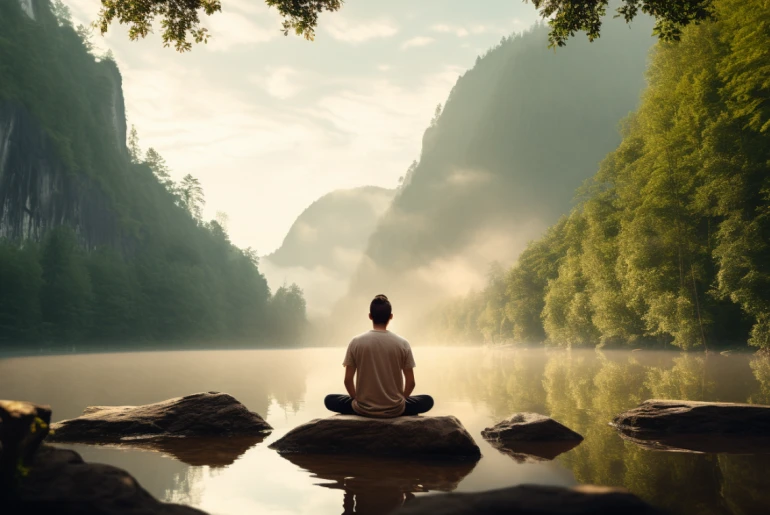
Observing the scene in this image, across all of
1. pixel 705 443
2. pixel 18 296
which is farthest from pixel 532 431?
pixel 18 296

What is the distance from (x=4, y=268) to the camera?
58.3m

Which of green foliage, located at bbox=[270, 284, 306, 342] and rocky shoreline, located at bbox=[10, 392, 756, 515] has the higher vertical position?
green foliage, located at bbox=[270, 284, 306, 342]

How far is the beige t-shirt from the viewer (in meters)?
7.75

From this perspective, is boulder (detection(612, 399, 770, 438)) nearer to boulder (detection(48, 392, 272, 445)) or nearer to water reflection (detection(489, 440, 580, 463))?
water reflection (detection(489, 440, 580, 463))

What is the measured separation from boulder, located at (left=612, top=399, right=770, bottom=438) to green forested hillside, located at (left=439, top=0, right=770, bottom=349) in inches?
681

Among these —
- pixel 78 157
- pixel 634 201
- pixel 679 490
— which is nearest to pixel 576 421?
pixel 679 490

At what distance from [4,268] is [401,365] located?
209 feet

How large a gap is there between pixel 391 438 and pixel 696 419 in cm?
501

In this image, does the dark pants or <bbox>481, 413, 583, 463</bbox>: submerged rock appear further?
the dark pants

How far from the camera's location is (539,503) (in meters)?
3.40

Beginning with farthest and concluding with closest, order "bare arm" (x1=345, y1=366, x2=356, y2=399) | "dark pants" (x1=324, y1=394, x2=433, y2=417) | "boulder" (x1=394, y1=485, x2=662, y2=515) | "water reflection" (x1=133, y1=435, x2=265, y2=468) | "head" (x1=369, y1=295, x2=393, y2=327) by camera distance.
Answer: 1. "dark pants" (x1=324, y1=394, x2=433, y2=417)
2. "bare arm" (x1=345, y1=366, x2=356, y2=399)
3. "head" (x1=369, y1=295, x2=393, y2=327)
4. "water reflection" (x1=133, y1=435, x2=265, y2=468)
5. "boulder" (x1=394, y1=485, x2=662, y2=515)

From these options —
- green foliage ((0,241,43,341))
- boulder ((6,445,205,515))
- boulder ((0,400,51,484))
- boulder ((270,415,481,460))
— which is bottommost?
boulder ((270,415,481,460))

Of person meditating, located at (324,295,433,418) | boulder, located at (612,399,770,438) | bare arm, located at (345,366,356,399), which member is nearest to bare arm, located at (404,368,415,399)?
person meditating, located at (324,295,433,418)

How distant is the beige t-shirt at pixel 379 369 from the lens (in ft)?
25.4
